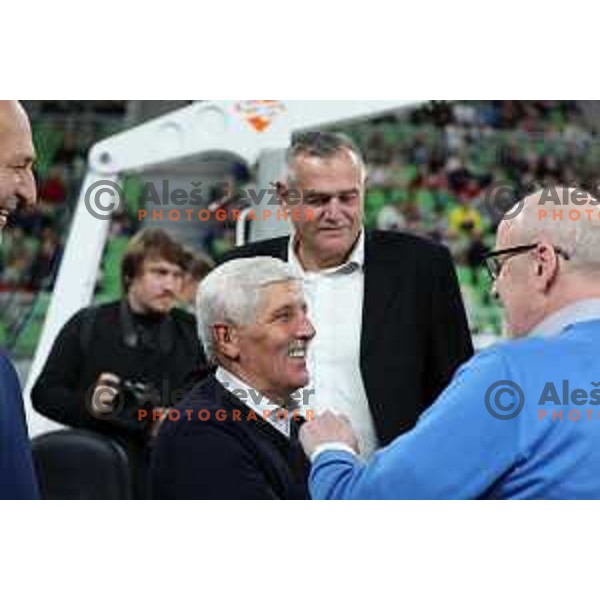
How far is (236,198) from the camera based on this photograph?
236 cm

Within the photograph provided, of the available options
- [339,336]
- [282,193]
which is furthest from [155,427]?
[282,193]

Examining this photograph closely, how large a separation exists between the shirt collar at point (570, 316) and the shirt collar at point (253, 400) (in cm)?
50

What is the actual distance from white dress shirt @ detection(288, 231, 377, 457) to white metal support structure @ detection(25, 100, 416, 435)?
297mm

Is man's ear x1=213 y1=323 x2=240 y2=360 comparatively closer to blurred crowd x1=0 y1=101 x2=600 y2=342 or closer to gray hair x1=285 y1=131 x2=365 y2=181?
blurred crowd x1=0 y1=101 x2=600 y2=342

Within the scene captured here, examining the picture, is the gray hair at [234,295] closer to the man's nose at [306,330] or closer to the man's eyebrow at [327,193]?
the man's nose at [306,330]

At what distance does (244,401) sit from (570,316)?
1.85 feet

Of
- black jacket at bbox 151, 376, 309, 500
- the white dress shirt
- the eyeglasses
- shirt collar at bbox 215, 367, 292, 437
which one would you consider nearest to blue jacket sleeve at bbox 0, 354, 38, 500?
black jacket at bbox 151, 376, 309, 500

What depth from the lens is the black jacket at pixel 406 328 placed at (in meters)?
2.19

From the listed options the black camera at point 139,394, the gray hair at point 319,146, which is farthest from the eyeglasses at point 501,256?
the black camera at point 139,394

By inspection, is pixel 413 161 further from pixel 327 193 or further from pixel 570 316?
pixel 570 316

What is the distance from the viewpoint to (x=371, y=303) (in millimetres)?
2227

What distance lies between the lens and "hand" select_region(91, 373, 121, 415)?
2.43 metres

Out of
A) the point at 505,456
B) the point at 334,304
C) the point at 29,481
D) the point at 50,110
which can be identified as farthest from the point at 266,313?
the point at 50,110
